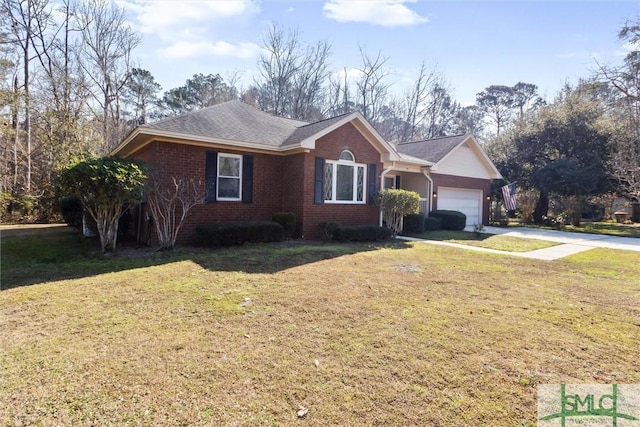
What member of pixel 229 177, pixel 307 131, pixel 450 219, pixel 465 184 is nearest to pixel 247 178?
pixel 229 177

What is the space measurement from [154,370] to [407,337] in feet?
8.41

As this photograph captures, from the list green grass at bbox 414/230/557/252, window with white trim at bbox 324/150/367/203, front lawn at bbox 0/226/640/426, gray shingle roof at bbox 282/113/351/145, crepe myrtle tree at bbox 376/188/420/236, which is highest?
gray shingle roof at bbox 282/113/351/145

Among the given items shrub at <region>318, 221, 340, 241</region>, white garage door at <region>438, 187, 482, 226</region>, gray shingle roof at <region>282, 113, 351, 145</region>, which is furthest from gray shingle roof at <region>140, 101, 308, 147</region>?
white garage door at <region>438, 187, 482, 226</region>

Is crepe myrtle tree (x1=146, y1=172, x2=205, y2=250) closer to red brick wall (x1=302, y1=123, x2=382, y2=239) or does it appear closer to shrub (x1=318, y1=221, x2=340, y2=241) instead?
red brick wall (x1=302, y1=123, x2=382, y2=239)

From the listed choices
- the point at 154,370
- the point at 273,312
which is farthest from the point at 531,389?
the point at 154,370

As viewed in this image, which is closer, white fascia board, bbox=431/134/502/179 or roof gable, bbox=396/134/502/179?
white fascia board, bbox=431/134/502/179

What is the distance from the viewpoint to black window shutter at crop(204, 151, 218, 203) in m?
10.2

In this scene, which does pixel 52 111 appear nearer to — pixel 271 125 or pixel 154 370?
pixel 271 125

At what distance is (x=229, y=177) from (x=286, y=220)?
2.28 meters

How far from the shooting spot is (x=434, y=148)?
59.6 feet

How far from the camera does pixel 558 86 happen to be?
2781 centimetres

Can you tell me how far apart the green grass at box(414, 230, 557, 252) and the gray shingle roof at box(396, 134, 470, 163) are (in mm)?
4671

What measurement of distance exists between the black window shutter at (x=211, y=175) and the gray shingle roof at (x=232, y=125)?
27.1 inches

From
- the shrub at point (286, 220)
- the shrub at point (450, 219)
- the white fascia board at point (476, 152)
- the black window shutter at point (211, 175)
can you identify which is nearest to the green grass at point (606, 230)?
the white fascia board at point (476, 152)
